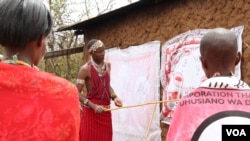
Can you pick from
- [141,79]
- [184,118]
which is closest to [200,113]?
[184,118]

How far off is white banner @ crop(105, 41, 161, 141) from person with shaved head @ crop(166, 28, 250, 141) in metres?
4.48

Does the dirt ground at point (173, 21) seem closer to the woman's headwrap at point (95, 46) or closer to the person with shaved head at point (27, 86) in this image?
the woman's headwrap at point (95, 46)

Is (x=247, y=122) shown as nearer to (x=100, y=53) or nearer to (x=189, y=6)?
(x=100, y=53)

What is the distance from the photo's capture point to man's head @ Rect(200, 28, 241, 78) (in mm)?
2137

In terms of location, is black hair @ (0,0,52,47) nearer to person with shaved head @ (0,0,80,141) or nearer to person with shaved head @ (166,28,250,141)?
person with shaved head @ (0,0,80,141)

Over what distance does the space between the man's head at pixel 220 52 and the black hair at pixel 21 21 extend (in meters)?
0.75

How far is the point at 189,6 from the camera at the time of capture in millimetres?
6102

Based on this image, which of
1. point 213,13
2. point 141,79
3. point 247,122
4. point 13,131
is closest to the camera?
point 13,131

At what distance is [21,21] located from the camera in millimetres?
1935

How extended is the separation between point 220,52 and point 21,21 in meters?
0.89

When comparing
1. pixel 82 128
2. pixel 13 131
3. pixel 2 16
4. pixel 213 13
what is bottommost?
pixel 82 128

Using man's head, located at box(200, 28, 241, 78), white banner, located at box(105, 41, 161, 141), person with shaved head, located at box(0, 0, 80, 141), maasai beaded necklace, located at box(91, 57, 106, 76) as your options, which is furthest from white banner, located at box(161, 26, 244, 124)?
person with shaved head, located at box(0, 0, 80, 141)

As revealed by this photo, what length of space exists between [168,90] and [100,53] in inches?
49.5

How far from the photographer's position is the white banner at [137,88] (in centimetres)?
686
